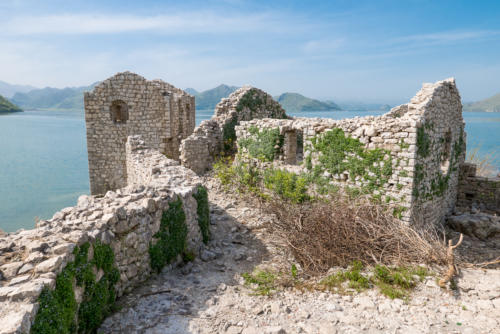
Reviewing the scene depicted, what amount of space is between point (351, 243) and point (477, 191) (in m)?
8.43

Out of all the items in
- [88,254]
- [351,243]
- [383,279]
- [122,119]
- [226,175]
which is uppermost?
[122,119]

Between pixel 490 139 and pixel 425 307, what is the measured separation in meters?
67.3

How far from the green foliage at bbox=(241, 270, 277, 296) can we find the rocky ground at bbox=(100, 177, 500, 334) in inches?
4.8

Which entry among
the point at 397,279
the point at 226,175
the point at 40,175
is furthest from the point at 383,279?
the point at 40,175

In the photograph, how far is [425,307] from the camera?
15.1ft

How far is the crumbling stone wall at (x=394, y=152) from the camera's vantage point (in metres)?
7.72

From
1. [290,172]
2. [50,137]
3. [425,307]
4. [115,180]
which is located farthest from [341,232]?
[50,137]

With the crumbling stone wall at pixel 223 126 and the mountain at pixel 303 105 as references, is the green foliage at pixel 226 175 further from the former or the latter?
the mountain at pixel 303 105

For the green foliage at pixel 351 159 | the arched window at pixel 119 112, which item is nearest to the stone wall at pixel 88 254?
the green foliage at pixel 351 159

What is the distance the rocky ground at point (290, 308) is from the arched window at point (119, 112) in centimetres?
1094

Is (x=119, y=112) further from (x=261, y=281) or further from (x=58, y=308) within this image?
(x=58, y=308)

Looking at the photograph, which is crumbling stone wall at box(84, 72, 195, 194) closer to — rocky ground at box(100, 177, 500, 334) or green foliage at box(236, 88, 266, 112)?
green foliage at box(236, 88, 266, 112)

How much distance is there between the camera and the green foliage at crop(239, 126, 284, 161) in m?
10.3

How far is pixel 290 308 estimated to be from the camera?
15.2 ft
